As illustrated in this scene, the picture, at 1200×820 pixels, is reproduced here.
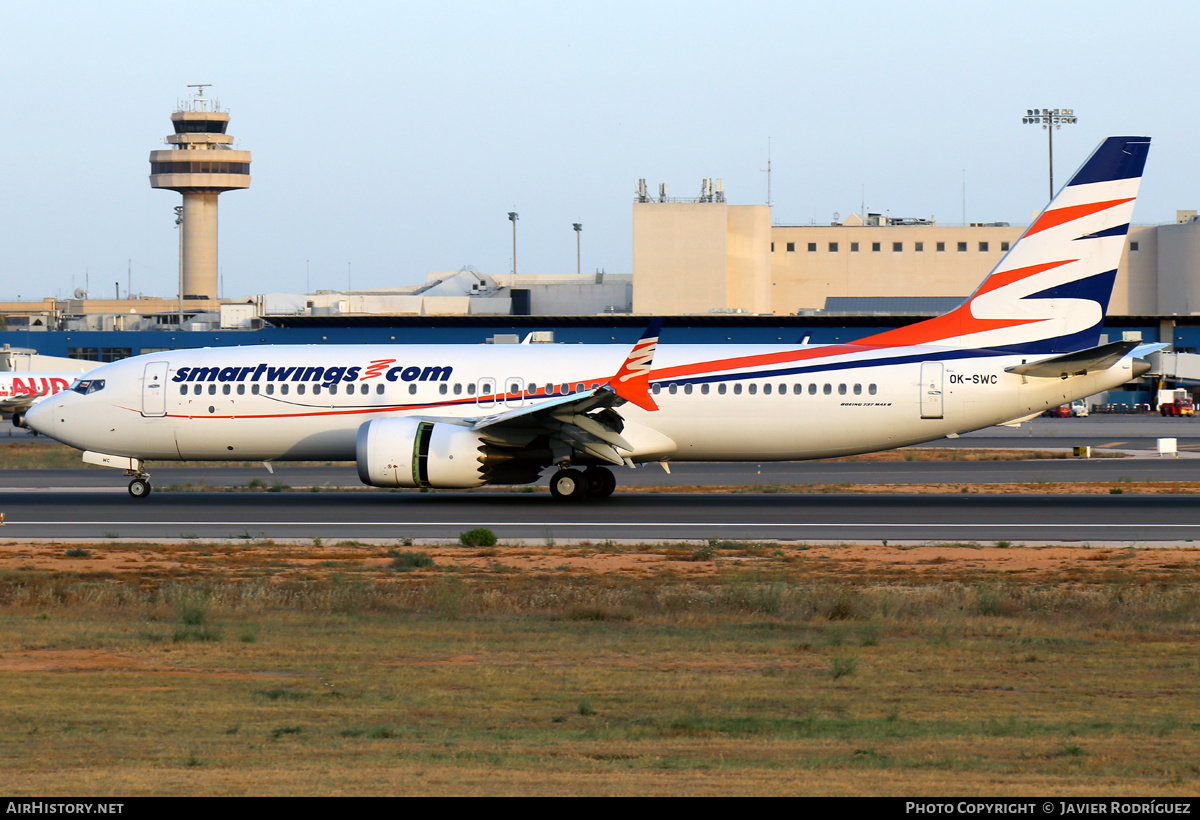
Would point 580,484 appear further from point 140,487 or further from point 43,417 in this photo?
point 43,417

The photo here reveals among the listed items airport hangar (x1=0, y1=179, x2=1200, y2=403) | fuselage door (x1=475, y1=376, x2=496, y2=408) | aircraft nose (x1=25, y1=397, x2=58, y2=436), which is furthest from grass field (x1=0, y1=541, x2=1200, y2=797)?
airport hangar (x1=0, y1=179, x2=1200, y2=403)

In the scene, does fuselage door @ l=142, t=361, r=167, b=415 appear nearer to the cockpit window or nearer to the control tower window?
the cockpit window

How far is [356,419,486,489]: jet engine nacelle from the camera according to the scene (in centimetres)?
2870

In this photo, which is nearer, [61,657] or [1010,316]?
[61,657]

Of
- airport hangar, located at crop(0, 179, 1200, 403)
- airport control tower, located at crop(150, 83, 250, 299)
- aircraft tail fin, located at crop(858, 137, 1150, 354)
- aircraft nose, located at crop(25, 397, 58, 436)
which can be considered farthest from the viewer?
airport control tower, located at crop(150, 83, 250, 299)

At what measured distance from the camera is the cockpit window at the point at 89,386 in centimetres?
3281

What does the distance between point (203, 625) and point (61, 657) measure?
1.98m

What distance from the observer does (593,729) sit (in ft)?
33.1

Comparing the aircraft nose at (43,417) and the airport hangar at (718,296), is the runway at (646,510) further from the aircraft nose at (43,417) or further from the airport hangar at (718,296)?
the airport hangar at (718,296)

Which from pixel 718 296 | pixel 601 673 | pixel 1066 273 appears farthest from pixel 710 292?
pixel 601 673

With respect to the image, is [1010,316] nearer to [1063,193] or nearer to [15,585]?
[1063,193]

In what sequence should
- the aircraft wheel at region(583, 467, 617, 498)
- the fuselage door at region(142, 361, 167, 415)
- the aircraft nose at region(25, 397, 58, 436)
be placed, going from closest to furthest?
the aircraft wheel at region(583, 467, 617, 498)
the fuselage door at region(142, 361, 167, 415)
the aircraft nose at region(25, 397, 58, 436)

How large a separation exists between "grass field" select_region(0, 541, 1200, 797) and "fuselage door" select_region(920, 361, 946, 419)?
8478 millimetres

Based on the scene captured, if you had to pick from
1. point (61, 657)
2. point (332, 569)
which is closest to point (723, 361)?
point (332, 569)
